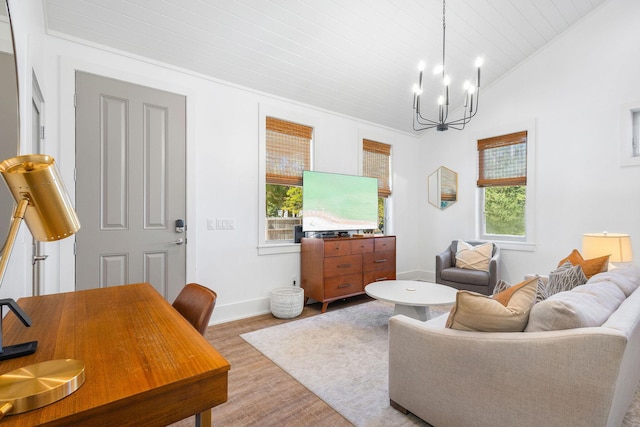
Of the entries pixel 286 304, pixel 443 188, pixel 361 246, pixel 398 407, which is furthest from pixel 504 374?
pixel 443 188

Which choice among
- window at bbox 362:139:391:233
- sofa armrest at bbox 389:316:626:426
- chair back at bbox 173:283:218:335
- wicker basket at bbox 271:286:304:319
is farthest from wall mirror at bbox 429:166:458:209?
chair back at bbox 173:283:218:335

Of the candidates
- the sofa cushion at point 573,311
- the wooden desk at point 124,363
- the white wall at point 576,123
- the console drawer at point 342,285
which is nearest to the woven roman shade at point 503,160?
the white wall at point 576,123

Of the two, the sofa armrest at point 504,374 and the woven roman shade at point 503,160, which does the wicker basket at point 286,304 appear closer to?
the sofa armrest at point 504,374

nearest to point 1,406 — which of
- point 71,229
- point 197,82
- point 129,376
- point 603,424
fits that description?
point 129,376

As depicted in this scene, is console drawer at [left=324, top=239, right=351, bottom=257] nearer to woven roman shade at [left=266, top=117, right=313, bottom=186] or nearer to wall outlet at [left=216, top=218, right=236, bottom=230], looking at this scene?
woven roman shade at [left=266, top=117, right=313, bottom=186]

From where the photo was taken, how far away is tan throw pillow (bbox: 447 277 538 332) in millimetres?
1442

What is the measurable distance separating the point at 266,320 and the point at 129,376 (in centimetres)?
279

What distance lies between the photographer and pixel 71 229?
2.48ft

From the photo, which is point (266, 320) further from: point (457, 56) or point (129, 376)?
point (457, 56)

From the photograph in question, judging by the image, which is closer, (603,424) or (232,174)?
(603,424)

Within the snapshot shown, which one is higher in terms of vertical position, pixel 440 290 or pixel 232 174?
pixel 232 174

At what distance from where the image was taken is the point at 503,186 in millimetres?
4434

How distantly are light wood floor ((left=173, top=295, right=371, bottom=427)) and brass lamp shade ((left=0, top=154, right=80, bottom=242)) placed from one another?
1.50 m

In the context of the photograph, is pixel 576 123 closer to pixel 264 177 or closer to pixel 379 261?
pixel 379 261
